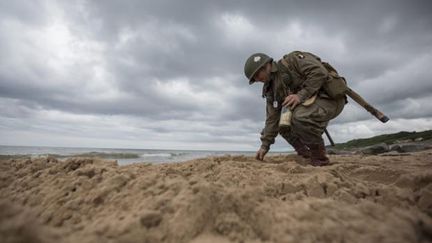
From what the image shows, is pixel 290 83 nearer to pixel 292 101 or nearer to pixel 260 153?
pixel 292 101

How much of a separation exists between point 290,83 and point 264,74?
341mm

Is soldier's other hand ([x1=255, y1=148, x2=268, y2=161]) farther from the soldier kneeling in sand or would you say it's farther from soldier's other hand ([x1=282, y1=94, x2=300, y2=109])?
soldier's other hand ([x1=282, y1=94, x2=300, y2=109])

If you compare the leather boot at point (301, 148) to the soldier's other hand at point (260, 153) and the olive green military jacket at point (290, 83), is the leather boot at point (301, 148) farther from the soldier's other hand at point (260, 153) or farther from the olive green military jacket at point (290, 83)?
the soldier's other hand at point (260, 153)

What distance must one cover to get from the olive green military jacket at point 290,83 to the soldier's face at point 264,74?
5cm

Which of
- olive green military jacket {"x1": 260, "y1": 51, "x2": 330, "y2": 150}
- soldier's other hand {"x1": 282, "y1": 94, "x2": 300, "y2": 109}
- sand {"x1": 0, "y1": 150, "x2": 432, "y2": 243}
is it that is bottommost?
sand {"x1": 0, "y1": 150, "x2": 432, "y2": 243}

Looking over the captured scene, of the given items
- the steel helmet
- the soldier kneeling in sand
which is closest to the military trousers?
the soldier kneeling in sand

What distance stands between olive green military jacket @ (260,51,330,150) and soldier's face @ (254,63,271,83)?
2.0 inches

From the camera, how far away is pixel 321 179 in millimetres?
2000

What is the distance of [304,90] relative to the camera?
11.6 feet

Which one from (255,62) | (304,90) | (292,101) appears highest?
(255,62)

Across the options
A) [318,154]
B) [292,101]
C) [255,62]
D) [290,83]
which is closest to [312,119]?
[292,101]

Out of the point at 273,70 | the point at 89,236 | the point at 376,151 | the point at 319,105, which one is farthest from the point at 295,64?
the point at 376,151

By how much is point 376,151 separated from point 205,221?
10.3 m

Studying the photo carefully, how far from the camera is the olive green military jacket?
138 inches
